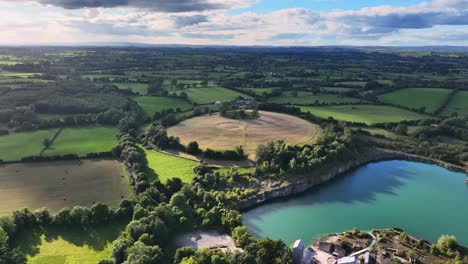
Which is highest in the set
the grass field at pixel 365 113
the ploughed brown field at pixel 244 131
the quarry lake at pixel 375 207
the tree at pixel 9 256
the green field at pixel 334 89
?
the green field at pixel 334 89

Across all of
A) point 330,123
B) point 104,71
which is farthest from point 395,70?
point 104,71

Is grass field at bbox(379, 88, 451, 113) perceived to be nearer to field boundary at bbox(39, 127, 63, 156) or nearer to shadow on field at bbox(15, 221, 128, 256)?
shadow on field at bbox(15, 221, 128, 256)

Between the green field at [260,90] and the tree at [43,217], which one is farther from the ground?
the green field at [260,90]

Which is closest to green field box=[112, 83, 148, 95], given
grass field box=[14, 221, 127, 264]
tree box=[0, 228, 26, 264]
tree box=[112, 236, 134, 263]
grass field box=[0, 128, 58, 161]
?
grass field box=[0, 128, 58, 161]

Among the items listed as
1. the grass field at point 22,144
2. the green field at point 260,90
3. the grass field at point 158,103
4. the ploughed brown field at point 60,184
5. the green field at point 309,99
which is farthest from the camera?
the green field at point 260,90

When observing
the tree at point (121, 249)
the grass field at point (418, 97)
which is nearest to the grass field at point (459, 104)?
the grass field at point (418, 97)

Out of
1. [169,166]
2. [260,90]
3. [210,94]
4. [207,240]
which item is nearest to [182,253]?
[207,240]

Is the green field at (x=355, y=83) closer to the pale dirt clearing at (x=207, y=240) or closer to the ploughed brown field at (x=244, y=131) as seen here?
the ploughed brown field at (x=244, y=131)
